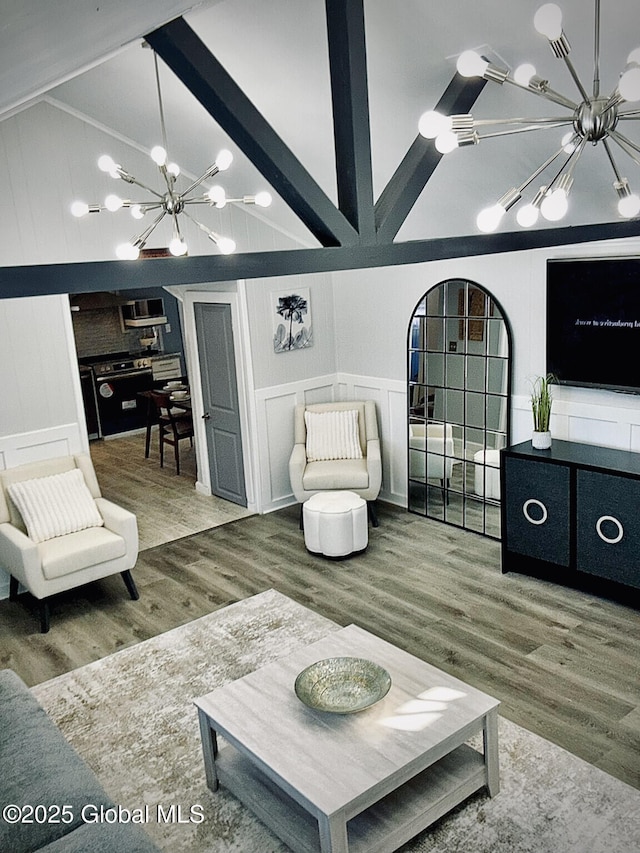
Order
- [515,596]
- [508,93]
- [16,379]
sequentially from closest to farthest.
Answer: [508,93] → [515,596] → [16,379]

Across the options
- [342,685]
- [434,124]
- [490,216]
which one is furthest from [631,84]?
[342,685]

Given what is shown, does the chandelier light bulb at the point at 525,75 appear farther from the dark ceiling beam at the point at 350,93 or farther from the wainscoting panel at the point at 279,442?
the wainscoting panel at the point at 279,442

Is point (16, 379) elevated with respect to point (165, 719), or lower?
elevated

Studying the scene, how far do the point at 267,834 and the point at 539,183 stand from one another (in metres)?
3.54

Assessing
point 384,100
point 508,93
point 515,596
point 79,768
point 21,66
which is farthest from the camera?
point 515,596

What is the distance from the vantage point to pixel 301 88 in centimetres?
401

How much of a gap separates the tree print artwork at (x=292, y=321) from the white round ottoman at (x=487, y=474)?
1.85 m

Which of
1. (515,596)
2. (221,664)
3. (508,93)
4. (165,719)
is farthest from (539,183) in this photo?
(165,719)

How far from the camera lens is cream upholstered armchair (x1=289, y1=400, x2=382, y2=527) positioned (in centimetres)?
587

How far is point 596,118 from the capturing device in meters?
2.04

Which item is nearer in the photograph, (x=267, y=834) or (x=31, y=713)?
(x=267, y=834)

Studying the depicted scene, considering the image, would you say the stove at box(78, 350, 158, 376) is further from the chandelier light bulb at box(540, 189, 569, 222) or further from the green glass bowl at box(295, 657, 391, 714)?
the chandelier light bulb at box(540, 189, 569, 222)

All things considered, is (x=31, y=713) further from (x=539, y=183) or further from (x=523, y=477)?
(x=539, y=183)

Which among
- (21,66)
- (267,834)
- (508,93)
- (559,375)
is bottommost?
(267,834)
